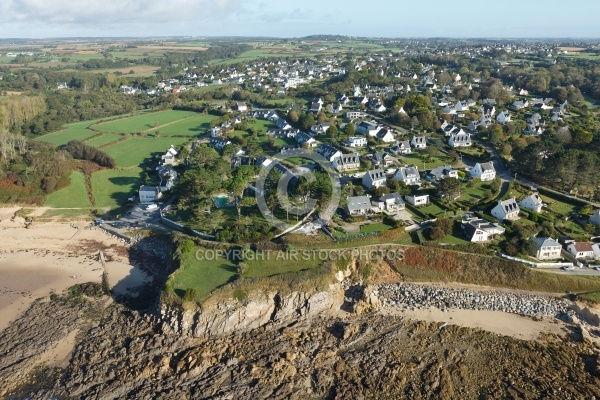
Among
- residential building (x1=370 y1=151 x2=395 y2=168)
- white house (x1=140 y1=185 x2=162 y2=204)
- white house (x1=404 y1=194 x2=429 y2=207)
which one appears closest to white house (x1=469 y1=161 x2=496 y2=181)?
residential building (x1=370 y1=151 x2=395 y2=168)

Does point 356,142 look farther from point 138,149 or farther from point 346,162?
point 138,149

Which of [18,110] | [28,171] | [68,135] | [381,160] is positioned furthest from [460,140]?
[18,110]

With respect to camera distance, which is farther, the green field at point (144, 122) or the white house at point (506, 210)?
the green field at point (144, 122)

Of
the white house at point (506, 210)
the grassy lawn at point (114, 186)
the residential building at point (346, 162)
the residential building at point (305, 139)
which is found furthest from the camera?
the residential building at point (305, 139)

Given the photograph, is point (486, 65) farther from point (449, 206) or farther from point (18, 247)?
point (18, 247)

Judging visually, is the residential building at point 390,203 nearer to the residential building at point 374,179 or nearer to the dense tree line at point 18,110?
the residential building at point 374,179

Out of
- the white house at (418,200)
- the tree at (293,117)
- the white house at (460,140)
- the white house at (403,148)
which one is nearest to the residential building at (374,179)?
the white house at (418,200)
